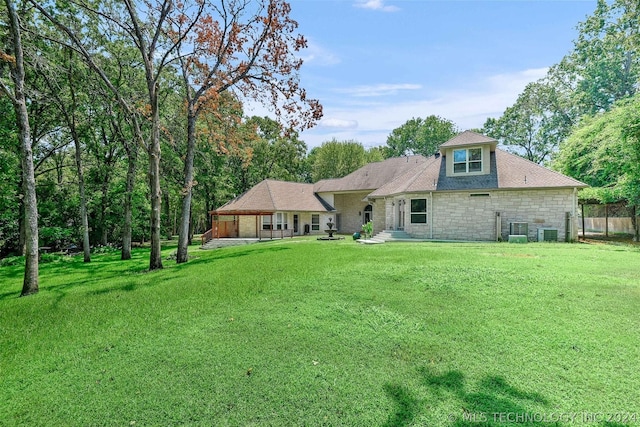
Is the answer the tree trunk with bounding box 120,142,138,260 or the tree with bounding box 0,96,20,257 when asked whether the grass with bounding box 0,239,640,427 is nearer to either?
the tree trunk with bounding box 120,142,138,260

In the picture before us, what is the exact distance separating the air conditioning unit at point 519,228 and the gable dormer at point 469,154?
3.09m

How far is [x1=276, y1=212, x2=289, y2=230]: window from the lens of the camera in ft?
87.6

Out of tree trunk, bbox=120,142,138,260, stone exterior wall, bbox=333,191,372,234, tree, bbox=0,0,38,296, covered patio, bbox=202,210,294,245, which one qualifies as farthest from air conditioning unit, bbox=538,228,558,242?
tree trunk, bbox=120,142,138,260

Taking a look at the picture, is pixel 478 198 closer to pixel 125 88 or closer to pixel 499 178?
pixel 499 178

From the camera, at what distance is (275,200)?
87.4 feet

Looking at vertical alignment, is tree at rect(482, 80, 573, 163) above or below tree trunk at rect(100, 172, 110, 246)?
above

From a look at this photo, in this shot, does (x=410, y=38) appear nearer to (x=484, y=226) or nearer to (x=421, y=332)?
(x=484, y=226)

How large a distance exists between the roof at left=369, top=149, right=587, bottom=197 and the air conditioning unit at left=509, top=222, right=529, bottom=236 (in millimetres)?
1782

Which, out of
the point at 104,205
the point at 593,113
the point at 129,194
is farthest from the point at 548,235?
the point at 104,205

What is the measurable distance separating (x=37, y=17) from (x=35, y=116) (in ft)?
16.7

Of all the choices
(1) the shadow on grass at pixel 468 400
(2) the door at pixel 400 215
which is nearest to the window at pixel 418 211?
(2) the door at pixel 400 215

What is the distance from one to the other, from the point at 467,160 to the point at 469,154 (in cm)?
34

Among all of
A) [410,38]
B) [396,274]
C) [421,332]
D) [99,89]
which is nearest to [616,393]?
[421,332]

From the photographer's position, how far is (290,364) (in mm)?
3943
